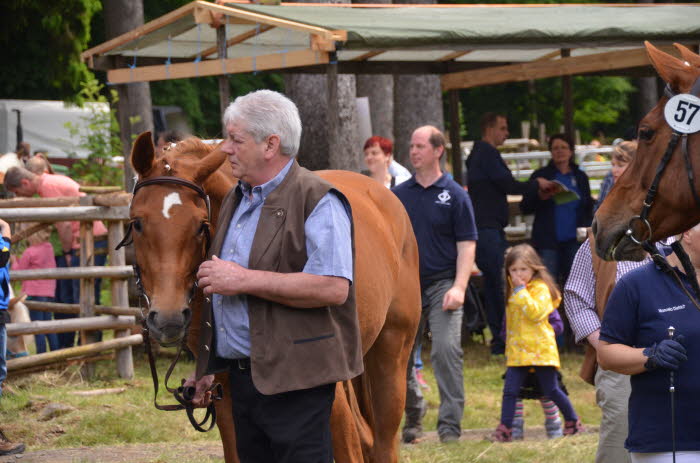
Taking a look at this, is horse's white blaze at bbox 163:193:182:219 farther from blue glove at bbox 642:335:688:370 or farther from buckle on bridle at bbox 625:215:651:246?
blue glove at bbox 642:335:688:370

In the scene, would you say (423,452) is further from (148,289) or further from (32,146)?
(32,146)

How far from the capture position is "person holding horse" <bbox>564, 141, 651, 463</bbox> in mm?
4953

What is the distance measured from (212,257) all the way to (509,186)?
24.2 ft

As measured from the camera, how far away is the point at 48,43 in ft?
62.1

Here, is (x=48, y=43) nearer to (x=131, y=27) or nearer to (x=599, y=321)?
(x=131, y=27)

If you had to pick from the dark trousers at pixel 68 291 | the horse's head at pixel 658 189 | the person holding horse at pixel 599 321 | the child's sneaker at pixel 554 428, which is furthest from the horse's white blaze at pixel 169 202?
the dark trousers at pixel 68 291

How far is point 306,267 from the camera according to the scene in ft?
11.7

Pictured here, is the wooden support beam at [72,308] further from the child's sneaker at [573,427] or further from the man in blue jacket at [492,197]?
the child's sneaker at [573,427]

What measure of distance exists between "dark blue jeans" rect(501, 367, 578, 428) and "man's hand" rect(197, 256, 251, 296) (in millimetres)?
4796

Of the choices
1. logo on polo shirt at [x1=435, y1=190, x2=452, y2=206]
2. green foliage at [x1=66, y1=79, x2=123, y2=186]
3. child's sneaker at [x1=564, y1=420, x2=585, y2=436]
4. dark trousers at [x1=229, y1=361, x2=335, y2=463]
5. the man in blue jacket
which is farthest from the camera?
green foliage at [x1=66, y1=79, x2=123, y2=186]

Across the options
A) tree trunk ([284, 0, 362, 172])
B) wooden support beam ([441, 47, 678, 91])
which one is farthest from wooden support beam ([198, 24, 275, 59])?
wooden support beam ([441, 47, 678, 91])

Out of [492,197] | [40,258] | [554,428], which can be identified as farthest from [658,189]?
[40,258]

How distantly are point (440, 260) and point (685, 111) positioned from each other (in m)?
4.49

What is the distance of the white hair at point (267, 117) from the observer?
12.0ft
